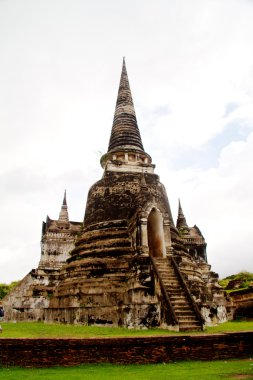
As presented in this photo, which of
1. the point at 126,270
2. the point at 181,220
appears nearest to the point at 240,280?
the point at 181,220

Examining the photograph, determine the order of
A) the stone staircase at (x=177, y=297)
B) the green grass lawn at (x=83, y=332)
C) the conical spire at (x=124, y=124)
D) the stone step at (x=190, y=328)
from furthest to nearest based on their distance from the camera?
the conical spire at (x=124, y=124) < the stone staircase at (x=177, y=297) < the stone step at (x=190, y=328) < the green grass lawn at (x=83, y=332)

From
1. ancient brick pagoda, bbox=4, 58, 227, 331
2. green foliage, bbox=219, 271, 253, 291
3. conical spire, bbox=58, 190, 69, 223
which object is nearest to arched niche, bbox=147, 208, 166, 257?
ancient brick pagoda, bbox=4, 58, 227, 331

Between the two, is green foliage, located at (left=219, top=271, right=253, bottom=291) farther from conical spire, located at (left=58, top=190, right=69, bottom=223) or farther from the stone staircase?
conical spire, located at (left=58, top=190, right=69, bottom=223)

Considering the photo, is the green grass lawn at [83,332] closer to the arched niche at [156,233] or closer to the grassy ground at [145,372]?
the grassy ground at [145,372]

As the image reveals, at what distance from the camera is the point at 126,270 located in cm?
1377

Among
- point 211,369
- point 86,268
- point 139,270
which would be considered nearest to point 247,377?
point 211,369

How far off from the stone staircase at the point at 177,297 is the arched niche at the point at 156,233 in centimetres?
106

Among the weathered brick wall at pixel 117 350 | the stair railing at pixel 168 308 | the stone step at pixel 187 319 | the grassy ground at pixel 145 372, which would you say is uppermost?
the stair railing at pixel 168 308

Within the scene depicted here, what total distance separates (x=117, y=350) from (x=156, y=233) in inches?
324

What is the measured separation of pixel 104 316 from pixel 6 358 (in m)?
6.19

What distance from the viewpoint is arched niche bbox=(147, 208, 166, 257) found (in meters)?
14.7

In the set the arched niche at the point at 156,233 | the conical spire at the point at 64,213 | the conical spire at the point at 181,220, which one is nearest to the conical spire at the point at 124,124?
the arched niche at the point at 156,233

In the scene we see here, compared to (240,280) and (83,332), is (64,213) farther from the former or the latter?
(83,332)

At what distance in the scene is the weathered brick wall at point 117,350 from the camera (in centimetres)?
704
